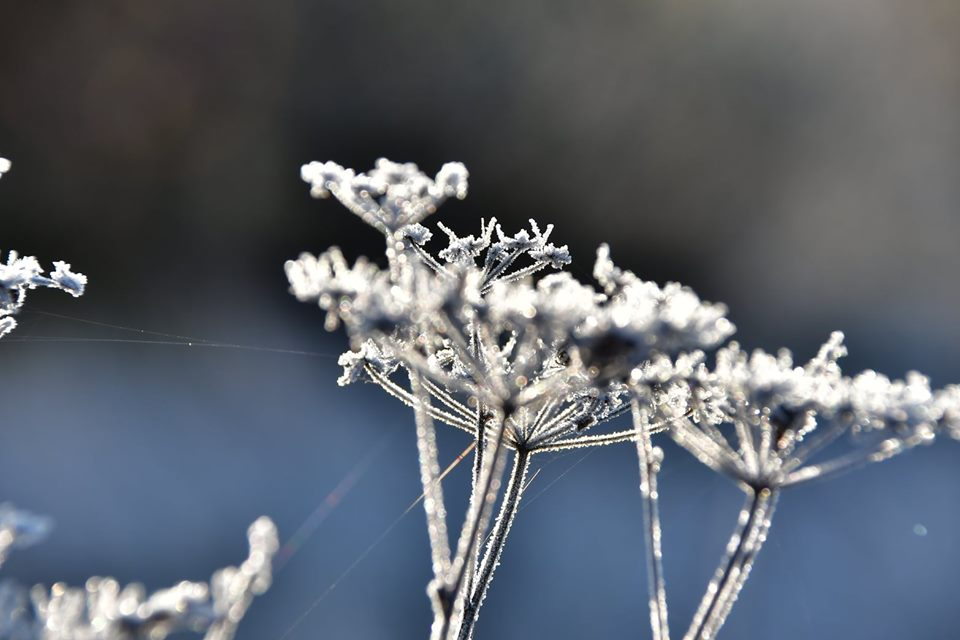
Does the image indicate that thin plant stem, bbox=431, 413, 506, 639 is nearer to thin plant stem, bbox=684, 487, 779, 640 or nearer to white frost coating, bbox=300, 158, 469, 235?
thin plant stem, bbox=684, 487, 779, 640

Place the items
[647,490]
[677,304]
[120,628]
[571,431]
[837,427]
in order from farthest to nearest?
[571,431], [647,490], [837,427], [677,304], [120,628]

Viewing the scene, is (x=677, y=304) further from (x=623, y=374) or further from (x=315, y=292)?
(x=315, y=292)

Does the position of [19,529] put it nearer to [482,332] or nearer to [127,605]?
[127,605]

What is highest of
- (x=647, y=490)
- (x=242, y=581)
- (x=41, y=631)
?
(x=647, y=490)

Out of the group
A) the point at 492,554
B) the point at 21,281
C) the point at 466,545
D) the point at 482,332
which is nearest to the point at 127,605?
the point at 466,545

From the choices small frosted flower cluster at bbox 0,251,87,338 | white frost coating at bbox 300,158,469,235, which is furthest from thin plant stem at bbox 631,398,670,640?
small frosted flower cluster at bbox 0,251,87,338

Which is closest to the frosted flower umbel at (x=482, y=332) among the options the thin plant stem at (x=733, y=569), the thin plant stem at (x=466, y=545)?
the thin plant stem at (x=466, y=545)

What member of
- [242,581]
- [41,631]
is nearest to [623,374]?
[242,581]

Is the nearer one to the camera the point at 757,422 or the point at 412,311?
the point at 412,311

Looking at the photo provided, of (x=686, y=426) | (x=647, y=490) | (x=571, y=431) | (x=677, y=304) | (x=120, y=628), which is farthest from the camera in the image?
(x=571, y=431)
